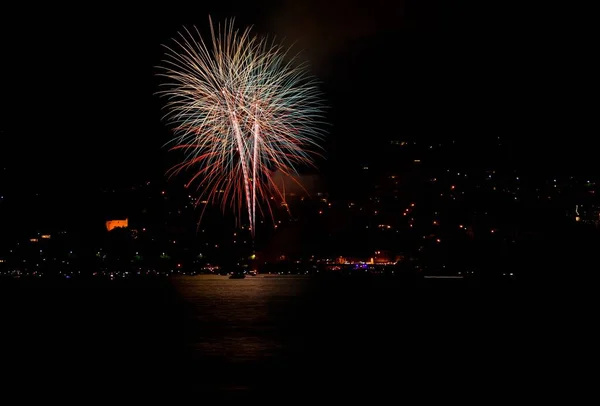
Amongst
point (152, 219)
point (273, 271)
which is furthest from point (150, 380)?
point (152, 219)

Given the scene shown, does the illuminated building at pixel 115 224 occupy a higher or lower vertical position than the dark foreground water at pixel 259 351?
higher

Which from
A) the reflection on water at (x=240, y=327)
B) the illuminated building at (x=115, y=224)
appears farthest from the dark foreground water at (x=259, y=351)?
the illuminated building at (x=115, y=224)

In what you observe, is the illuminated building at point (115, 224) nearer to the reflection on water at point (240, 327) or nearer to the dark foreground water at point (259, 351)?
the reflection on water at point (240, 327)

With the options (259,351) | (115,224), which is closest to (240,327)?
(259,351)

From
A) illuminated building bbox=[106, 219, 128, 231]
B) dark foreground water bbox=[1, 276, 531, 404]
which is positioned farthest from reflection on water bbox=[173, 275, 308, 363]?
illuminated building bbox=[106, 219, 128, 231]

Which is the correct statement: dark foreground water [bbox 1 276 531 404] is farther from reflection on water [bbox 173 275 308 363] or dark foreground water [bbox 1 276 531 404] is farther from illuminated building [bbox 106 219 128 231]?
illuminated building [bbox 106 219 128 231]

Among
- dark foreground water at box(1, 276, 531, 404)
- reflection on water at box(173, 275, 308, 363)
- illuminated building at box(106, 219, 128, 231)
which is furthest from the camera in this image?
illuminated building at box(106, 219, 128, 231)

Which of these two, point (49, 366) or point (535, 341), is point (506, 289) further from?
point (49, 366)

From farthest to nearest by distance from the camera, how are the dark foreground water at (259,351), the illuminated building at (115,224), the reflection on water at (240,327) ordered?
the illuminated building at (115,224) → the reflection on water at (240,327) → the dark foreground water at (259,351)
